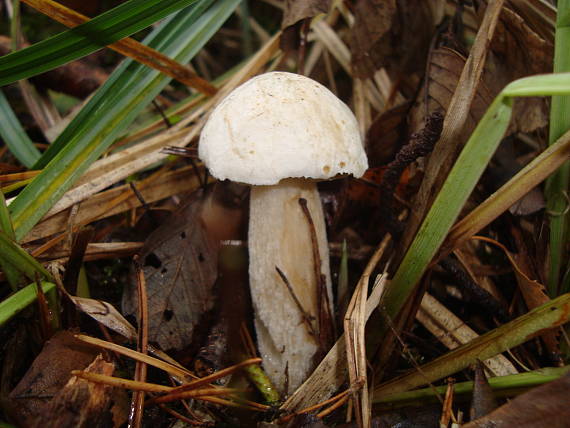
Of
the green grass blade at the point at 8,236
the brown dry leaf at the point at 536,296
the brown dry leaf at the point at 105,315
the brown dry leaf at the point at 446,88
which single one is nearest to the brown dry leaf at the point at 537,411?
the brown dry leaf at the point at 536,296

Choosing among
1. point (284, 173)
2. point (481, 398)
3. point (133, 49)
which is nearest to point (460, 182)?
point (284, 173)

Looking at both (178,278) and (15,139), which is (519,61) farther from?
(15,139)

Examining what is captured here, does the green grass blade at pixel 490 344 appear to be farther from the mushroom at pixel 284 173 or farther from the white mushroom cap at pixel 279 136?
the white mushroom cap at pixel 279 136

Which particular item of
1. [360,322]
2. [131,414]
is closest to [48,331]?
[131,414]

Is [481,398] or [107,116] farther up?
[107,116]

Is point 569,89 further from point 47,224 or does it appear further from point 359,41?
point 47,224

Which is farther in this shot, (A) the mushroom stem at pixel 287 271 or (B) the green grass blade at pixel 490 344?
(A) the mushroom stem at pixel 287 271
